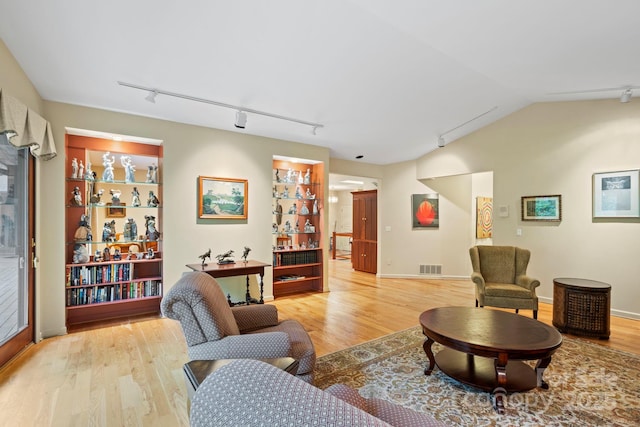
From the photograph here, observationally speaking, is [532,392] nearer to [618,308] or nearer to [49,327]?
[618,308]

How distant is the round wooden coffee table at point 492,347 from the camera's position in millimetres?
2236

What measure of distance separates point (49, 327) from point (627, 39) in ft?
21.7

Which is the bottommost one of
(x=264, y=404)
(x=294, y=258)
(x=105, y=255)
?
(x=294, y=258)

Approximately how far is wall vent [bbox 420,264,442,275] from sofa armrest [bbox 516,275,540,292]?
2.68 m

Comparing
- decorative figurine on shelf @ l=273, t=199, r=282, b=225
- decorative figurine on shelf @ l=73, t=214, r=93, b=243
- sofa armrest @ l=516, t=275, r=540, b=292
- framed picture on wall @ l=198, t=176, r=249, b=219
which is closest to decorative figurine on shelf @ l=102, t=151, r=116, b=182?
decorative figurine on shelf @ l=73, t=214, r=93, b=243

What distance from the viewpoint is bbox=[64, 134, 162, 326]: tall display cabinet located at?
3896 mm

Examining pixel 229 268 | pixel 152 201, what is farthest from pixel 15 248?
pixel 229 268

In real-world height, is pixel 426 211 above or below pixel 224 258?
above

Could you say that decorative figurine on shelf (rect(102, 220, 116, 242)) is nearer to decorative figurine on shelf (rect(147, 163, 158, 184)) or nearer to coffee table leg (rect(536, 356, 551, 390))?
decorative figurine on shelf (rect(147, 163, 158, 184))

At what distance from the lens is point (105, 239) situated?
409cm

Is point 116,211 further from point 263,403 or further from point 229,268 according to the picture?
point 263,403

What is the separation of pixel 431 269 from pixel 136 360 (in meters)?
5.88

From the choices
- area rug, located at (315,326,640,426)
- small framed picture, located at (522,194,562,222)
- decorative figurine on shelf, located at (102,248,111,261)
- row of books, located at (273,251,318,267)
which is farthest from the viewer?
row of books, located at (273,251,318,267)

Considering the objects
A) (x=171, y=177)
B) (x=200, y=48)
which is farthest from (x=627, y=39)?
(x=171, y=177)
